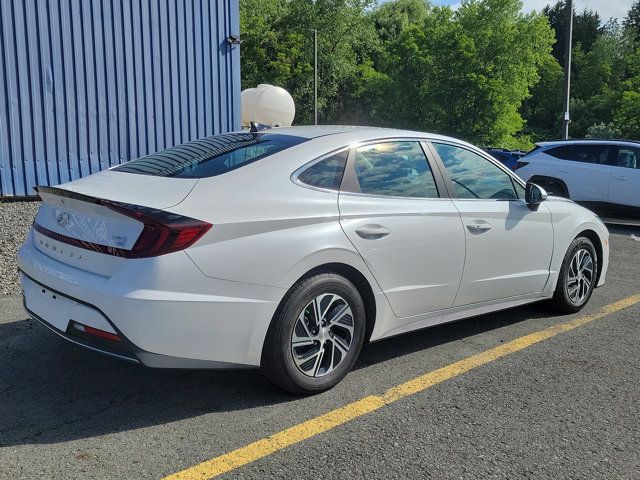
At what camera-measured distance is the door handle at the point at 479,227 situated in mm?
4137

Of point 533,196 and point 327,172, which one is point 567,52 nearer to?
point 533,196

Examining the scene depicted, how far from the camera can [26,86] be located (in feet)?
29.0

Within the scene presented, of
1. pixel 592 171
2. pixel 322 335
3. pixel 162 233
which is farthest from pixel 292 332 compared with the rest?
pixel 592 171

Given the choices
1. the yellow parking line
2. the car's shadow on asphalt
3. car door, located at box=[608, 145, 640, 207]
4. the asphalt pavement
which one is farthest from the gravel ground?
car door, located at box=[608, 145, 640, 207]

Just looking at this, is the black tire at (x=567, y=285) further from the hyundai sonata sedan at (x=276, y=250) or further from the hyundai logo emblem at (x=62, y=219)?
the hyundai logo emblem at (x=62, y=219)

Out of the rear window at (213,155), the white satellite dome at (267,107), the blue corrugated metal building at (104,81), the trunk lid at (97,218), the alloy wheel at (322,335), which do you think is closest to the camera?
the trunk lid at (97,218)

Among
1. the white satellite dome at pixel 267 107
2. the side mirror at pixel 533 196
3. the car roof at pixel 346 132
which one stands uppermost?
the white satellite dome at pixel 267 107

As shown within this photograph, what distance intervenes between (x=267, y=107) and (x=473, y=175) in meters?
10.9

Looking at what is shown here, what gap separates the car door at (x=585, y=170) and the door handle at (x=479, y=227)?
26.0 ft

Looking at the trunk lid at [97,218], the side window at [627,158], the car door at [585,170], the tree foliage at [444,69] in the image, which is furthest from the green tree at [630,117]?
the trunk lid at [97,218]

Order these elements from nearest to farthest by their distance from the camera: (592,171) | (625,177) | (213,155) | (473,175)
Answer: (213,155) → (473,175) → (625,177) → (592,171)

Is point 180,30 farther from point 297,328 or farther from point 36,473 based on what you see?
point 36,473

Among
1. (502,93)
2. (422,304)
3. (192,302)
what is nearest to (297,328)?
(192,302)

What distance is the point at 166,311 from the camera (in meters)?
2.86
